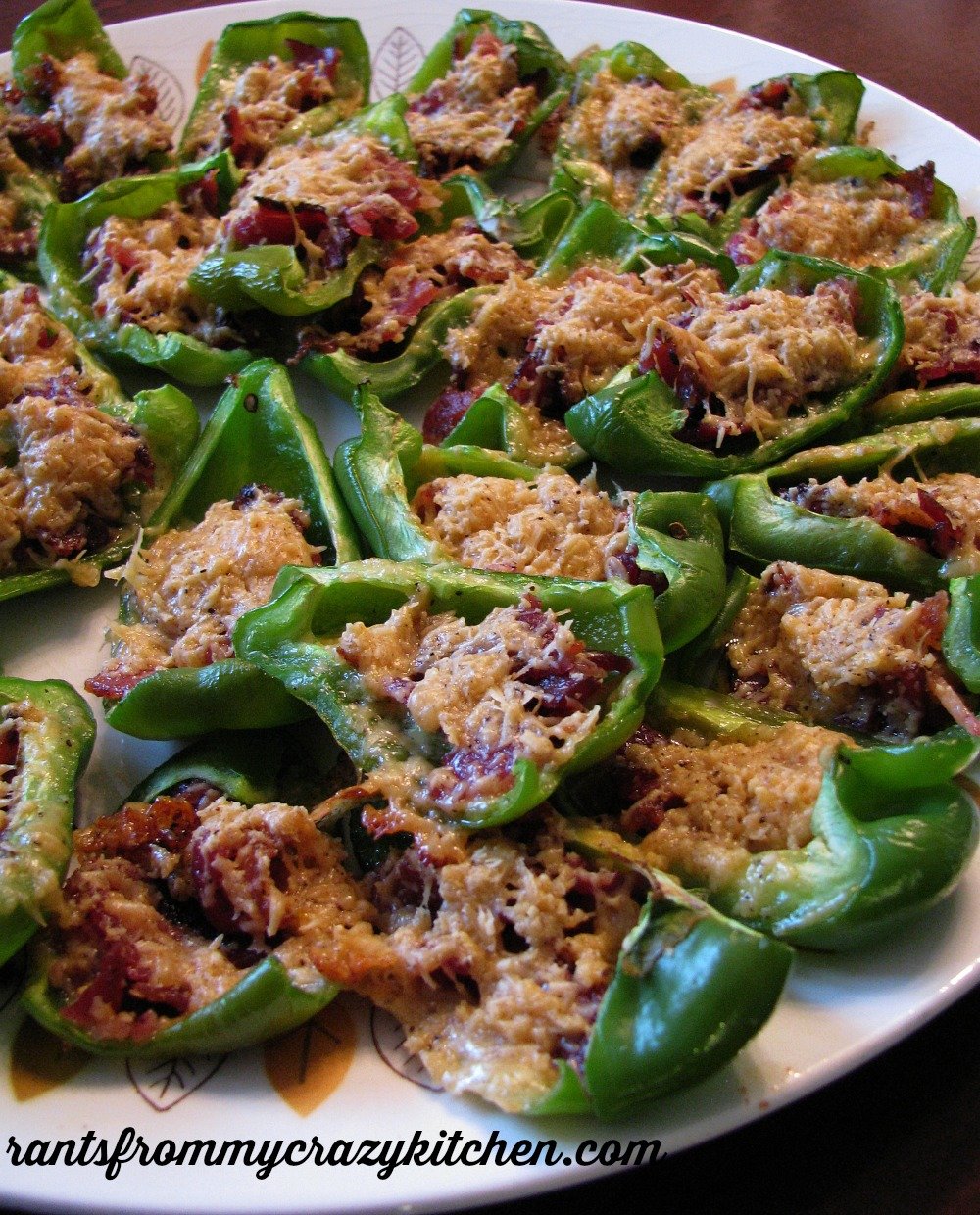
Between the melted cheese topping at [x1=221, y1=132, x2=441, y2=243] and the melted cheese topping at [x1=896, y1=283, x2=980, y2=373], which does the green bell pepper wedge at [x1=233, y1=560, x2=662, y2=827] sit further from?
the melted cheese topping at [x1=221, y1=132, x2=441, y2=243]

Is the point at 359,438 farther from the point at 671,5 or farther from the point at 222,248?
the point at 671,5

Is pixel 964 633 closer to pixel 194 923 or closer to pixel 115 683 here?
pixel 194 923

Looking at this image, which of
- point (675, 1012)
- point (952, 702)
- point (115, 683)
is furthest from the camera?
point (115, 683)

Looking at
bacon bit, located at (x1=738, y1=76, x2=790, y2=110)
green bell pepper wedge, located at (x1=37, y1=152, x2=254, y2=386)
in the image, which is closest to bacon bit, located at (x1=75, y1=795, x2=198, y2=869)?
green bell pepper wedge, located at (x1=37, y1=152, x2=254, y2=386)

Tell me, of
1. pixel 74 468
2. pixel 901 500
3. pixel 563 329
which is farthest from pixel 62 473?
pixel 901 500

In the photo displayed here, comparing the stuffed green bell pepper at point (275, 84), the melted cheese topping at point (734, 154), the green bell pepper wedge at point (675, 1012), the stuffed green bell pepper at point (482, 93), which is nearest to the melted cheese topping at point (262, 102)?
the stuffed green bell pepper at point (275, 84)

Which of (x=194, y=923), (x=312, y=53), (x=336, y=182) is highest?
(x=312, y=53)

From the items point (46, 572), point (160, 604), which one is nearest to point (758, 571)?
point (160, 604)
